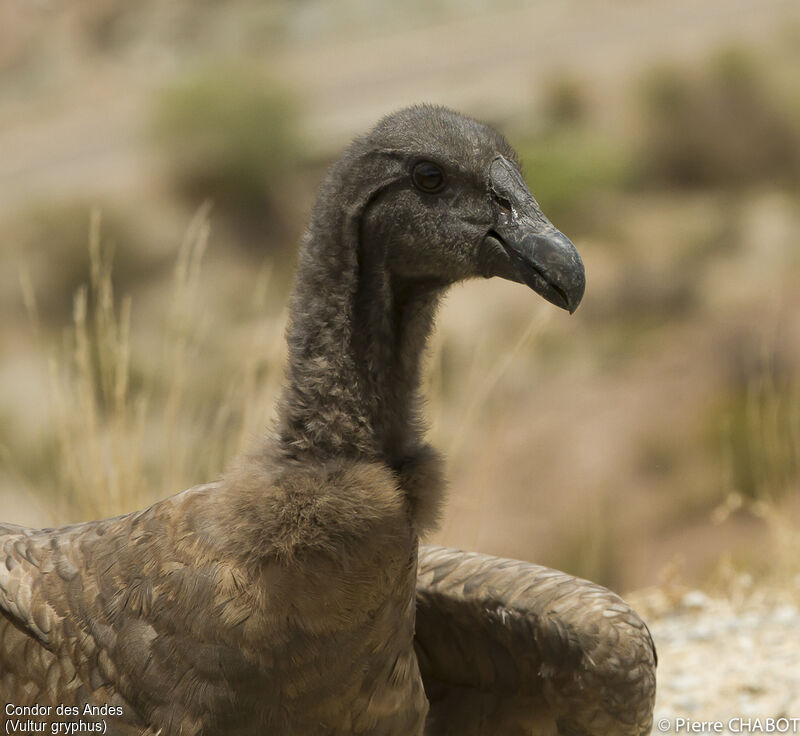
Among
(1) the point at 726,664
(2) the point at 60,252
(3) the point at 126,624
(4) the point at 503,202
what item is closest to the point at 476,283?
(2) the point at 60,252

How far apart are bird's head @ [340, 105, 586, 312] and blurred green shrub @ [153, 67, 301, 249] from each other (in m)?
17.0

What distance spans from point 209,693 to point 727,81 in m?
21.3

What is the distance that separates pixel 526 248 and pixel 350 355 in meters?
0.47

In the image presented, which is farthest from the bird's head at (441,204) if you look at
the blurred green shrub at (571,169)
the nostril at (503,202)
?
the blurred green shrub at (571,169)

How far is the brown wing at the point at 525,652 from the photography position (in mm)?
3088

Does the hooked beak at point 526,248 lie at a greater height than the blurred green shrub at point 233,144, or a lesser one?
lesser

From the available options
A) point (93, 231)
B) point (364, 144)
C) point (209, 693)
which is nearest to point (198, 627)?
point (209, 693)

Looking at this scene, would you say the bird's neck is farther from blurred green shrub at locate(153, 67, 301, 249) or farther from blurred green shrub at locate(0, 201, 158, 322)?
blurred green shrub at locate(153, 67, 301, 249)

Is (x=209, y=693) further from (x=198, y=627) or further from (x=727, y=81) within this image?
(x=727, y=81)

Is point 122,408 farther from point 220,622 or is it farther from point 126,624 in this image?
point 220,622

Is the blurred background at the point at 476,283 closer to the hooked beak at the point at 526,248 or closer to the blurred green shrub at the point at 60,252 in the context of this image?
the blurred green shrub at the point at 60,252

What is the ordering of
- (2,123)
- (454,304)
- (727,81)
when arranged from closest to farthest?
(454,304), (727,81), (2,123)

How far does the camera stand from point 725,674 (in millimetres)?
4637

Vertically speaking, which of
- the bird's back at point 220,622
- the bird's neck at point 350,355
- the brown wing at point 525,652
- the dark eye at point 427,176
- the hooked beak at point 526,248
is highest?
the dark eye at point 427,176
